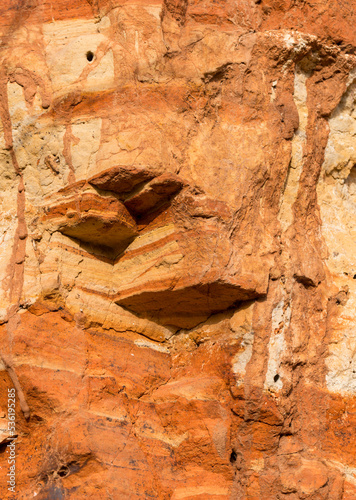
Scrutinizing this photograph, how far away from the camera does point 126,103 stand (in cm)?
485

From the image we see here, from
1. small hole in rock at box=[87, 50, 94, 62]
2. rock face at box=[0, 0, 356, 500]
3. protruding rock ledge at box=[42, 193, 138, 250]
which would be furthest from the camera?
small hole in rock at box=[87, 50, 94, 62]

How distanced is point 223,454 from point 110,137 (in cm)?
248

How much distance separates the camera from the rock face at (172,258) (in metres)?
4.49

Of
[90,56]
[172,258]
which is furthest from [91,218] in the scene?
[90,56]

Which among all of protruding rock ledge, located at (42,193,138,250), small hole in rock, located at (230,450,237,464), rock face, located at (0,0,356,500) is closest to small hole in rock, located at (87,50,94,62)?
rock face, located at (0,0,356,500)

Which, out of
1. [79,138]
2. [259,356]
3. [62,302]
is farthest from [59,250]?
[259,356]

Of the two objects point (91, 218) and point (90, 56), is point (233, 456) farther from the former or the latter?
point (90, 56)

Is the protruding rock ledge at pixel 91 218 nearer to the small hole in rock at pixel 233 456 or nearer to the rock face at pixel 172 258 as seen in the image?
the rock face at pixel 172 258

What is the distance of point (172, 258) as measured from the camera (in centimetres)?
471

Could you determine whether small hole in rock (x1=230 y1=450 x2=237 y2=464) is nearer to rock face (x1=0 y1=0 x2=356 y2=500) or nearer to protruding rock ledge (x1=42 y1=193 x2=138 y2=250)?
rock face (x1=0 y1=0 x2=356 y2=500)

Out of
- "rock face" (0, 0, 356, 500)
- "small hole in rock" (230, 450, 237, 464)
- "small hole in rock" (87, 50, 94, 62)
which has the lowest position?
"small hole in rock" (230, 450, 237, 464)

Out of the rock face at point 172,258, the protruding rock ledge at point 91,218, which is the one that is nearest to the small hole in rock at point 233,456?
the rock face at point 172,258

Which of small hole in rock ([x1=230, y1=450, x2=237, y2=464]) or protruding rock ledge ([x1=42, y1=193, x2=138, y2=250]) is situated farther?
protruding rock ledge ([x1=42, y1=193, x2=138, y2=250])

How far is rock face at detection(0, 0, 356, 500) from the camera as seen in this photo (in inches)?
177
